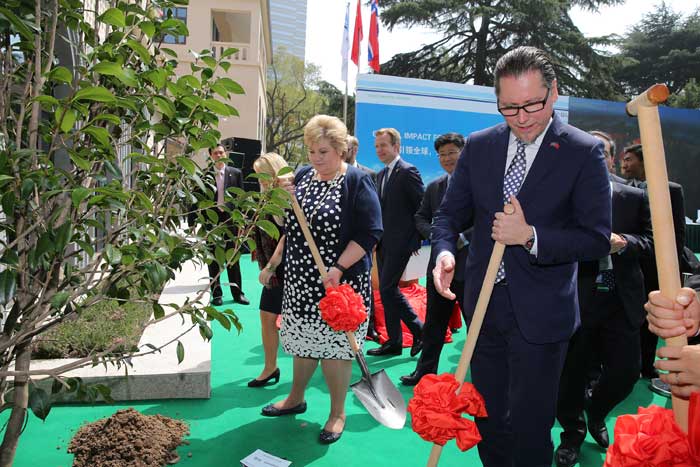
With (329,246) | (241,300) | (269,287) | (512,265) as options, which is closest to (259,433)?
(269,287)

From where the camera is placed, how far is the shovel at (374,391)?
11.5 ft

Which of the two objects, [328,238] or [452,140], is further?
[452,140]

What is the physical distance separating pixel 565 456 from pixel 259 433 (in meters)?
1.89

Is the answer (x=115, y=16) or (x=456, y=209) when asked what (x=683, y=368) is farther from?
(x=115, y=16)

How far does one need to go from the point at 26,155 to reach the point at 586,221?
191 cm

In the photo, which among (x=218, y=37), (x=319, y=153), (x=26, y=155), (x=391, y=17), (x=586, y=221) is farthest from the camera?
(x=218, y=37)

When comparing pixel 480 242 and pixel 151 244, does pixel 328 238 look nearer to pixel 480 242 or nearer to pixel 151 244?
pixel 480 242

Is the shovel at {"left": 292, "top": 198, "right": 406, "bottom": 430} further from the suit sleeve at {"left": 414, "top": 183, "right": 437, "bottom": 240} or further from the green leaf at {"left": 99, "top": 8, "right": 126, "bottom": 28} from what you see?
the green leaf at {"left": 99, "top": 8, "right": 126, "bottom": 28}

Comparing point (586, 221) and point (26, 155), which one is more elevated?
point (26, 155)

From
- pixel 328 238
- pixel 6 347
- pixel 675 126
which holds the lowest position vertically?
pixel 6 347

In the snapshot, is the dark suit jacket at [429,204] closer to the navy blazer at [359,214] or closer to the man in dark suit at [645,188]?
the navy blazer at [359,214]

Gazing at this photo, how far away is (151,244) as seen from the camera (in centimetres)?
205

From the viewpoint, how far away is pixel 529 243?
2.09 m

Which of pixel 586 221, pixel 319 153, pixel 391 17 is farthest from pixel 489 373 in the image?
pixel 391 17
